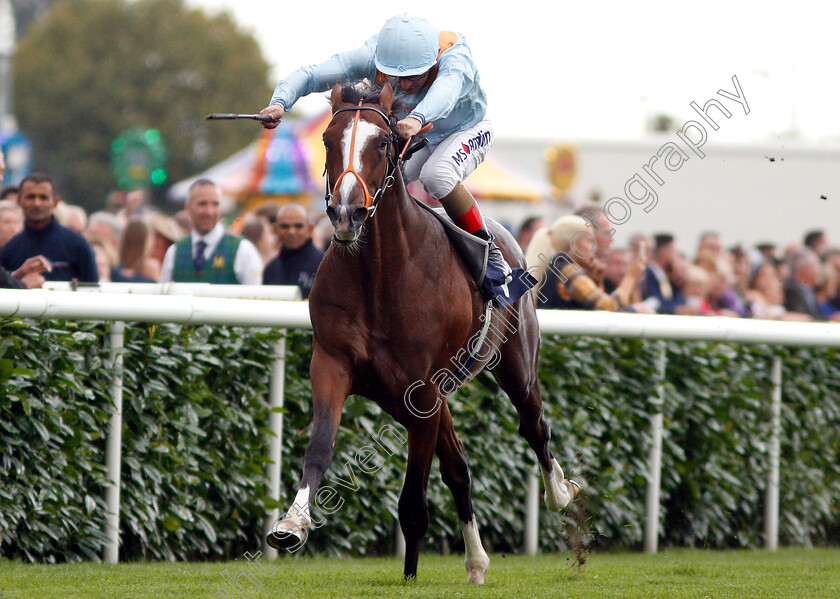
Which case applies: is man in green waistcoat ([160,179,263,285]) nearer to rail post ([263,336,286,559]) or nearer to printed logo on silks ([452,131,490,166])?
rail post ([263,336,286,559])

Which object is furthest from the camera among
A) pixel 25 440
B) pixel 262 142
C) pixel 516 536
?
pixel 262 142

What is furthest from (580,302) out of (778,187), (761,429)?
(778,187)

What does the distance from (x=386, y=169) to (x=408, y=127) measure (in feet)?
0.63

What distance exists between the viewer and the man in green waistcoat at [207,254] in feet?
27.2

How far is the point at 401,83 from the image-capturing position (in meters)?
5.39

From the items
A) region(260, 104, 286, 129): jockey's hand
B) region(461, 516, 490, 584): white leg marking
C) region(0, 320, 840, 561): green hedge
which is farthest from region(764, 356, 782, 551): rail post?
region(260, 104, 286, 129): jockey's hand

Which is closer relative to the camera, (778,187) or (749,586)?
(749,586)

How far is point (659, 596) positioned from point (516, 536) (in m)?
2.40

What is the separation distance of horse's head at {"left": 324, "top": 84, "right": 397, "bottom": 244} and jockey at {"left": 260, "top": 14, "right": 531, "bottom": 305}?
0.40 ft

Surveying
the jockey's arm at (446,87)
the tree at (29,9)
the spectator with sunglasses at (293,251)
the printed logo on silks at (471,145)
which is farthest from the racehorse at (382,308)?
the tree at (29,9)

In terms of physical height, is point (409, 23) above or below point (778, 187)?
below

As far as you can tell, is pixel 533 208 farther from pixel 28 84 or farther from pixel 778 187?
pixel 28 84

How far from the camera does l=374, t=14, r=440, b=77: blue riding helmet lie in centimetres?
521

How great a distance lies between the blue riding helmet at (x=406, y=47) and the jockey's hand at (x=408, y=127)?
1.35ft
